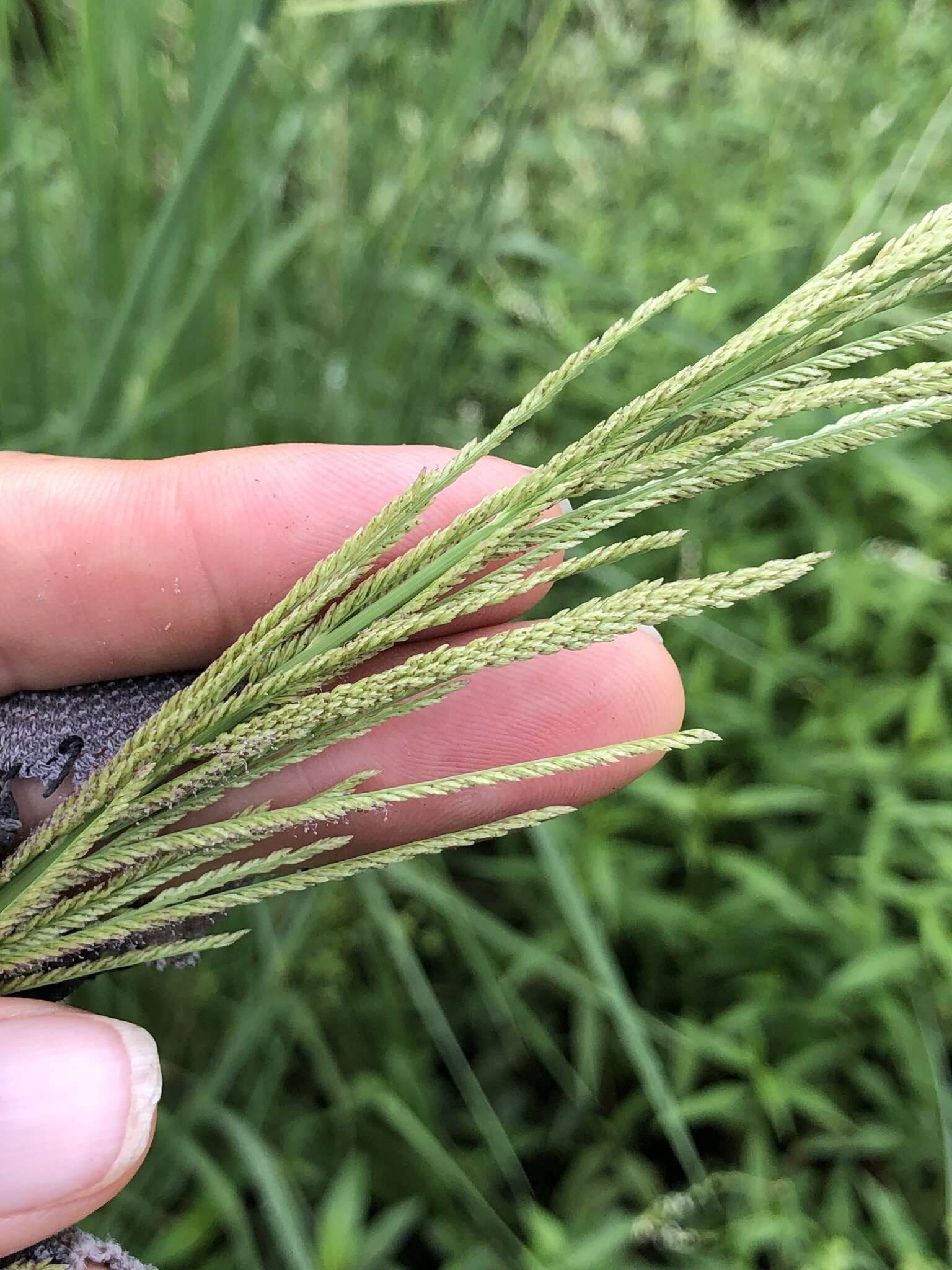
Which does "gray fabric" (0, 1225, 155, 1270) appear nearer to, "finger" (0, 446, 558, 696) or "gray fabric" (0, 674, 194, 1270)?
"gray fabric" (0, 674, 194, 1270)

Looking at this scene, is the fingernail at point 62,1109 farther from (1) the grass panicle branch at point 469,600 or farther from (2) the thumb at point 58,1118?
(1) the grass panicle branch at point 469,600

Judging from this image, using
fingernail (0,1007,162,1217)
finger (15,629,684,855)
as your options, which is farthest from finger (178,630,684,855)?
fingernail (0,1007,162,1217)

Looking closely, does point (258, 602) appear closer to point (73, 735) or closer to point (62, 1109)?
point (73, 735)

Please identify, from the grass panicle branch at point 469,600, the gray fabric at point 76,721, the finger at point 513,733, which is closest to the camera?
the grass panicle branch at point 469,600

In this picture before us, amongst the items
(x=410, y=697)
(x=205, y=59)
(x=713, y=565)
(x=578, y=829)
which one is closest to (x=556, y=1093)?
(x=578, y=829)

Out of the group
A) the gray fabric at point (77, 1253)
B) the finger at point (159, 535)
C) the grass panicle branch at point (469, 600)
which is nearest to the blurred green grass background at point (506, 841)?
the finger at point (159, 535)

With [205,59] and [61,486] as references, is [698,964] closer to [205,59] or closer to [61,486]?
[61,486]

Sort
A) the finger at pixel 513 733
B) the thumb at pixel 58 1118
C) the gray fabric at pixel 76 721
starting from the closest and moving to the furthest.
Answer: the thumb at pixel 58 1118, the gray fabric at pixel 76 721, the finger at pixel 513 733
